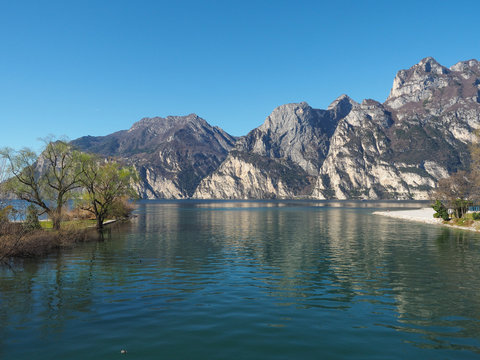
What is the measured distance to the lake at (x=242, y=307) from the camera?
12.6 metres

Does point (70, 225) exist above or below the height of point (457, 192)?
below

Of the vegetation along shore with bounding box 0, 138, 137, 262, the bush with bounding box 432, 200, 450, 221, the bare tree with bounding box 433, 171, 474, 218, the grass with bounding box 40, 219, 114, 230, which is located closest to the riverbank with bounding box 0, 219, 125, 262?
the vegetation along shore with bounding box 0, 138, 137, 262

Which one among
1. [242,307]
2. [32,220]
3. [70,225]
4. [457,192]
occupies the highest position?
[457,192]

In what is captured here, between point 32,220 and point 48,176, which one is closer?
point 32,220

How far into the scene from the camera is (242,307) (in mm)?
17891

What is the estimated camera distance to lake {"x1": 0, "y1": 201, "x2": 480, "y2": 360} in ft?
41.2

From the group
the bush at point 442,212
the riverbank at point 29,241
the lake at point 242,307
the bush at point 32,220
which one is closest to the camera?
the lake at point 242,307

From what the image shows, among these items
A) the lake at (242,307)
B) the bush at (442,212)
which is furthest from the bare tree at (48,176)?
the bush at (442,212)

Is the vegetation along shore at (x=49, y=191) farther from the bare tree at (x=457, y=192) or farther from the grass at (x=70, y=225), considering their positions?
the bare tree at (x=457, y=192)

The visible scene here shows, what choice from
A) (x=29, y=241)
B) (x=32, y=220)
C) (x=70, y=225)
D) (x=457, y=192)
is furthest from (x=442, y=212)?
(x=32, y=220)

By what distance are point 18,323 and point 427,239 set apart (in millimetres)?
52261

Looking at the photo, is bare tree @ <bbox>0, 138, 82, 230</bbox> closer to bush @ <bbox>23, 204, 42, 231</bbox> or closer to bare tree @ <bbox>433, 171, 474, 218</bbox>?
bush @ <bbox>23, 204, 42, 231</bbox>

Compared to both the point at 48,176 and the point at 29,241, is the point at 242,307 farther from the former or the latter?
the point at 48,176

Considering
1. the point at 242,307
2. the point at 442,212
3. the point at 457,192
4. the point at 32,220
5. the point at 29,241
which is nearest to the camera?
the point at 242,307
